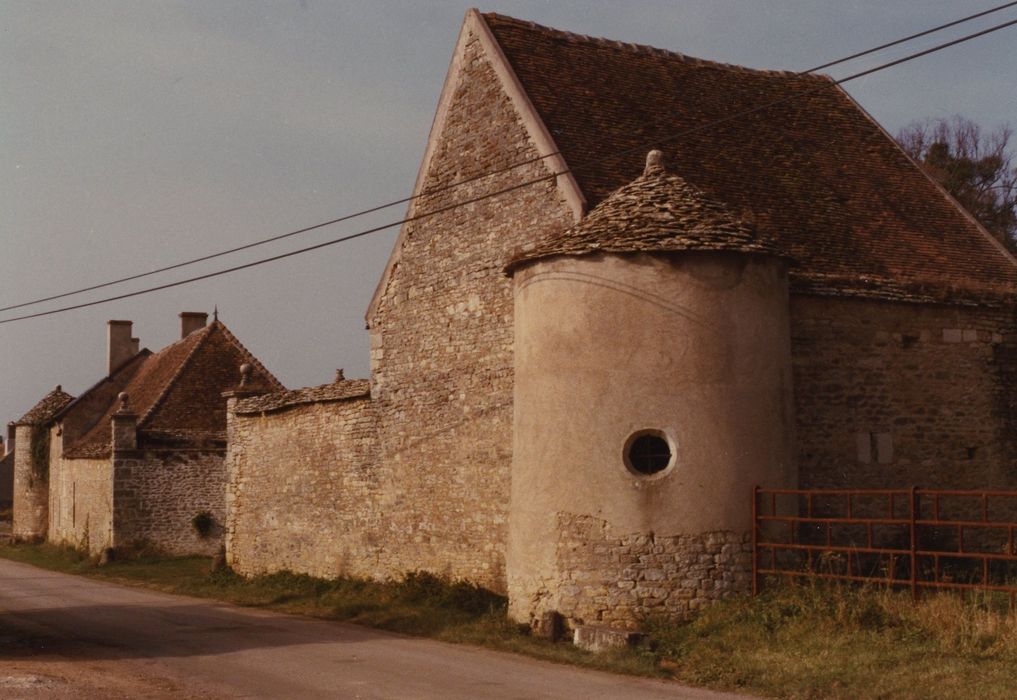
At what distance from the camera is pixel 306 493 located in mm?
21547

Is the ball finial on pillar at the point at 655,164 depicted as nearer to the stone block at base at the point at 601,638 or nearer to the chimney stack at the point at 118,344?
the stone block at base at the point at 601,638

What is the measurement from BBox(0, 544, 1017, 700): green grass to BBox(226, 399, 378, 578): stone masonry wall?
3781mm

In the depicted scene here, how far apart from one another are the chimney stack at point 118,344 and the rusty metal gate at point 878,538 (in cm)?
3261

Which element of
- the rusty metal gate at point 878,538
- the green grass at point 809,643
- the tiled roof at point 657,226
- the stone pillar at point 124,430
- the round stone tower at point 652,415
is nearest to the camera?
the green grass at point 809,643

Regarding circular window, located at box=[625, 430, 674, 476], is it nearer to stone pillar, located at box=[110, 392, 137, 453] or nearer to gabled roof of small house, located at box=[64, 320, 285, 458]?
gabled roof of small house, located at box=[64, 320, 285, 458]

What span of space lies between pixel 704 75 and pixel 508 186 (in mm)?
5015

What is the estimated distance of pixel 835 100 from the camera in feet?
71.7

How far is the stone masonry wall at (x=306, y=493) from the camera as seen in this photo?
20062 mm

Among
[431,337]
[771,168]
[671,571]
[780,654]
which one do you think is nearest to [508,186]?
[431,337]

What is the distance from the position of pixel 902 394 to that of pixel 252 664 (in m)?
9.63

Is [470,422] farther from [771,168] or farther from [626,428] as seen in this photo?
[771,168]

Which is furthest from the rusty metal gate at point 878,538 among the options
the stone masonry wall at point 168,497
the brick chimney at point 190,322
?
the brick chimney at point 190,322

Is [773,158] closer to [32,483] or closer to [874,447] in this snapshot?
[874,447]

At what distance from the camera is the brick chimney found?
3982 centimetres
